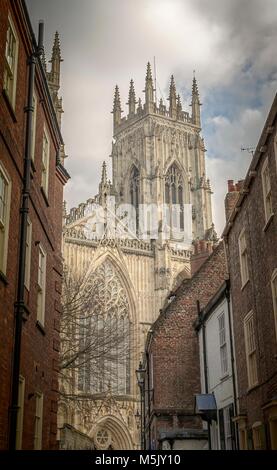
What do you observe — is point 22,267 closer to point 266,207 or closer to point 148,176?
→ point 266,207

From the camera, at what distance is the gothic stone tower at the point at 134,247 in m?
47.8

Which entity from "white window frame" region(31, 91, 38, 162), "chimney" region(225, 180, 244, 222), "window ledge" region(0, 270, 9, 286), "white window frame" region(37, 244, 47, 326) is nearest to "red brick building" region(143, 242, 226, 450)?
"chimney" region(225, 180, 244, 222)

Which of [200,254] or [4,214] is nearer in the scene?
[4,214]

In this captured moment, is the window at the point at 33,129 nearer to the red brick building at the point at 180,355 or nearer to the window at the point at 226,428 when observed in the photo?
the window at the point at 226,428

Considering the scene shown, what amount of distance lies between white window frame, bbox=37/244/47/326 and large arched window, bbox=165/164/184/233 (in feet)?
177

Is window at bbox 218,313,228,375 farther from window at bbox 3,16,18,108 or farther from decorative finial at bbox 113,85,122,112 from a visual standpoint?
decorative finial at bbox 113,85,122,112

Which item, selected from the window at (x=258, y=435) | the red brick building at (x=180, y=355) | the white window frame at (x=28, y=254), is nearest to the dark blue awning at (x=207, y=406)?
the window at (x=258, y=435)

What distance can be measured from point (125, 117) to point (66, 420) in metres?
43.6

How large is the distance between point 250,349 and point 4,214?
7.42m

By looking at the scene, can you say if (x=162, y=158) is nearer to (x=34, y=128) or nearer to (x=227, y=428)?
(x=227, y=428)

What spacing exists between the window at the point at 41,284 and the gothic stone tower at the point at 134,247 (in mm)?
11784

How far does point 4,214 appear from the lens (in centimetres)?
1111

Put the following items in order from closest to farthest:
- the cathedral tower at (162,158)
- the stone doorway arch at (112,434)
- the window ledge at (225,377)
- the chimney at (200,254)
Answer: the window ledge at (225,377) < the chimney at (200,254) < the stone doorway arch at (112,434) < the cathedral tower at (162,158)

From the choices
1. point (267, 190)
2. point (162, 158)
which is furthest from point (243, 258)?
point (162, 158)
